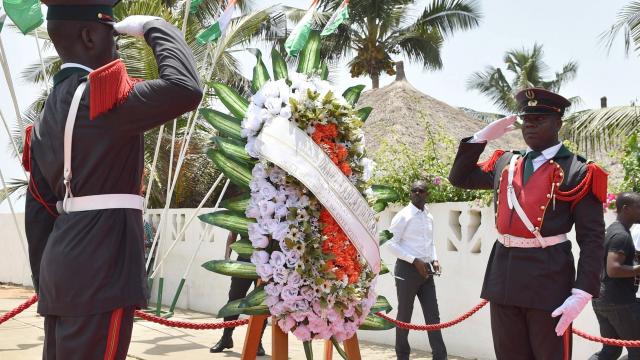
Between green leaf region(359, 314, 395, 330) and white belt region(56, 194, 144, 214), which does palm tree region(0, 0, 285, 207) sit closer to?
green leaf region(359, 314, 395, 330)

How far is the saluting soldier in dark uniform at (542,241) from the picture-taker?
3.55 metres

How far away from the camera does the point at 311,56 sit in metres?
4.30

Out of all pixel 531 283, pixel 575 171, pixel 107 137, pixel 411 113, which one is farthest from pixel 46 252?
pixel 411 113

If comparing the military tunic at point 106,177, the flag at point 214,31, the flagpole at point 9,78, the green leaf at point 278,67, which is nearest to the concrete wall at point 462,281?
the flag at point 214,31

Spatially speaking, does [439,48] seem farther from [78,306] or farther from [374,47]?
[78,306]

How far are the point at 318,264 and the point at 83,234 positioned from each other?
1.56 metres

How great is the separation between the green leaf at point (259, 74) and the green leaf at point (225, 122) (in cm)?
24

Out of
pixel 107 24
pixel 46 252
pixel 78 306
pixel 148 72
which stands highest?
pixel 148 72

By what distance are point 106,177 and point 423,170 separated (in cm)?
606

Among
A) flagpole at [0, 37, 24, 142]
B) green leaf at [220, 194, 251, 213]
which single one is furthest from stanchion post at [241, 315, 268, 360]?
flagpole at [0, 37, 24, 142]

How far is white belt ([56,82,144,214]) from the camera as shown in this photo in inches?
99.3

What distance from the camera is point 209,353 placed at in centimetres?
734

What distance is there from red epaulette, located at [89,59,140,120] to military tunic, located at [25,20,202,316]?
2 cm

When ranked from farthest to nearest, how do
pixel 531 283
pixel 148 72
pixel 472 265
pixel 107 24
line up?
1. pixel 148 72
2. pixel 472 265
3. pixel 531 283
4. pixel 107 24
